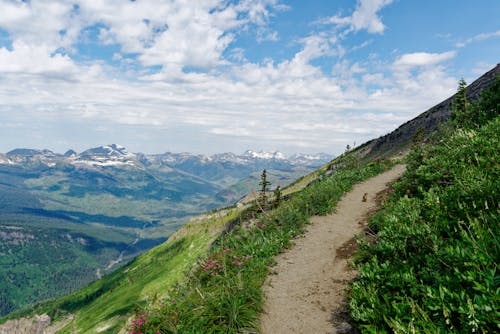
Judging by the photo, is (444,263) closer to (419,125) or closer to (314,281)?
(314,281)

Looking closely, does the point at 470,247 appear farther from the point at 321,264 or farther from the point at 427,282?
the point at 321,264

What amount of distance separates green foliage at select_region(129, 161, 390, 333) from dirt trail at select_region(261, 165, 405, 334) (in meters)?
0.58

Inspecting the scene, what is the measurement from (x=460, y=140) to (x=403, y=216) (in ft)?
→ 23.7

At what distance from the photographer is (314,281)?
1200cm

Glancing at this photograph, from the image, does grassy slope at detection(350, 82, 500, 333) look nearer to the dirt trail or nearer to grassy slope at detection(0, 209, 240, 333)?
the dirt trail

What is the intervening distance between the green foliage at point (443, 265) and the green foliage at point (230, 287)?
3.39 metres

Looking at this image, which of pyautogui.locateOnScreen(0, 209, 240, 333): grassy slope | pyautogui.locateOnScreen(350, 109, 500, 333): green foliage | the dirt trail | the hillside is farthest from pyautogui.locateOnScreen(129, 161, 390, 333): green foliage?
pyautogui.locateOnScreen(0, 209, 240, 333): grassy slope

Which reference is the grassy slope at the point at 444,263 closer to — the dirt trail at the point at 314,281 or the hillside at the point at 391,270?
the hillside at the point at 391,270

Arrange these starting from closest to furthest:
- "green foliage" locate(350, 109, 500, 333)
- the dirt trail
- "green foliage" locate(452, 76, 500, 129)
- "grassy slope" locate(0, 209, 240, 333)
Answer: "green foliage" locate(350, 109, 500, 333) → the dirt trail → "green foliage" locate(452, 76, 500, 129) → "grassy slope" locate(0, 209, 240, 333)

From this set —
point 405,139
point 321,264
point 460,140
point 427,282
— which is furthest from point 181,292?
point 405,139

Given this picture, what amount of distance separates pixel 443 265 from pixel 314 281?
5.64 metres

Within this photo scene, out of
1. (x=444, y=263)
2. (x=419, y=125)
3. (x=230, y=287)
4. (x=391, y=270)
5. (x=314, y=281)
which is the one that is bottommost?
(x=314, y=281)

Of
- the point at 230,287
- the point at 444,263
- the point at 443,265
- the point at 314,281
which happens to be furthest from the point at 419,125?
the point at 444,263

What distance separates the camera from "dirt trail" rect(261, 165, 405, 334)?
9172 millimetres
